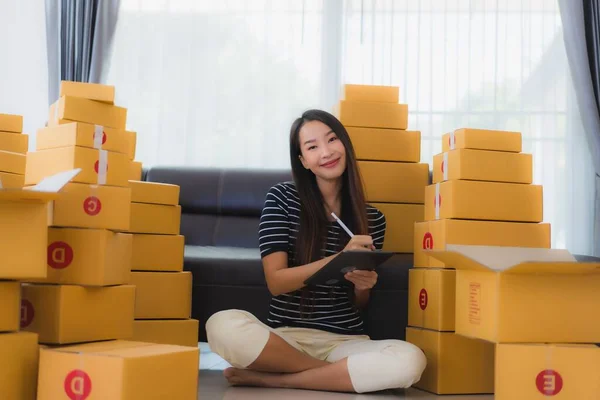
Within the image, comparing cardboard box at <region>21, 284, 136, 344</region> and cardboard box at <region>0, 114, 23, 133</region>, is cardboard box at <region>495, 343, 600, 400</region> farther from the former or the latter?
cardboard box at <region>0, 114, 23, 133</region>

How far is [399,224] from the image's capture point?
8.17 ft

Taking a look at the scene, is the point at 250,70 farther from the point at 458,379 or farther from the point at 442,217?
the point at 458,379

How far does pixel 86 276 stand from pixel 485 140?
1.20 metres

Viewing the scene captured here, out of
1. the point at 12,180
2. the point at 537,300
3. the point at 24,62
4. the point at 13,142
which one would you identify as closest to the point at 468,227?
the point at 537,300

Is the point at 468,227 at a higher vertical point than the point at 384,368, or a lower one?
higher

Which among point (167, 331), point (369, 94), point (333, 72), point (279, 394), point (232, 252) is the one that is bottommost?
point (279, 394)

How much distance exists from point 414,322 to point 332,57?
1799mm

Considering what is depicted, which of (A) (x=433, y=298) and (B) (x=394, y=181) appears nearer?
(A) (x=433, y=298)

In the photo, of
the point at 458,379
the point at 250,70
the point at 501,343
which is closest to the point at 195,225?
the point at 250,70

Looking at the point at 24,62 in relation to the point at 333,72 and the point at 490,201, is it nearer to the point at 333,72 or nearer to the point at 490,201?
the point at 333,72

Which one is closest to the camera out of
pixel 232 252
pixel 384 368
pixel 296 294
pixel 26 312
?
pixel 26 312

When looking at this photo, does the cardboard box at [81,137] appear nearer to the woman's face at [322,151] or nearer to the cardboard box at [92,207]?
the cardboard box at [92,207]

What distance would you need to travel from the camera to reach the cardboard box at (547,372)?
1536 mm

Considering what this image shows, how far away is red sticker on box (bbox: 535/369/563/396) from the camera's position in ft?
5.08
